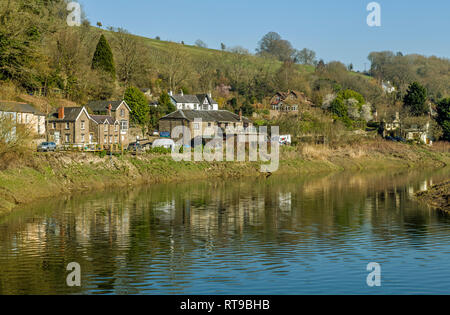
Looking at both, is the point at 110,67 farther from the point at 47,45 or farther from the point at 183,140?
the point at 183,140

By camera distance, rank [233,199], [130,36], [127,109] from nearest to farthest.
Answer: [233,199], [127,109], [130,36]

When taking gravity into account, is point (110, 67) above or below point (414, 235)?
above

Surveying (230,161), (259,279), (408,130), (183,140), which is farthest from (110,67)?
(259,279)

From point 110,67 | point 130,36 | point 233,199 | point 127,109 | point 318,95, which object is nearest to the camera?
point 233,199

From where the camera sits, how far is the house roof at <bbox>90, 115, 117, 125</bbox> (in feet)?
266

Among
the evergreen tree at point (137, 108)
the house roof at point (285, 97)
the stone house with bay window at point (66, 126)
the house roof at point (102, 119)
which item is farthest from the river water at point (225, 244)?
the house roof at point (285, 97)

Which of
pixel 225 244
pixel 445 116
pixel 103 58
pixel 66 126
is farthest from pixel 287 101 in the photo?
pixel 225 244

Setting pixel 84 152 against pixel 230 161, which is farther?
pixel 230 161

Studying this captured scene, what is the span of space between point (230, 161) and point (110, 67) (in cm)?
3654

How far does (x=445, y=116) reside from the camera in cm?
11875

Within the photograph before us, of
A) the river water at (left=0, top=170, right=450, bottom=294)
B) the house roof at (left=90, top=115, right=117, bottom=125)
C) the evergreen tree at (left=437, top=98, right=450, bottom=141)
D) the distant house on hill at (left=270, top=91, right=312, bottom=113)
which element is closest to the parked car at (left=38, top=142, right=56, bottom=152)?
the river water at (left=0, top=170, right=450, bottom=294)

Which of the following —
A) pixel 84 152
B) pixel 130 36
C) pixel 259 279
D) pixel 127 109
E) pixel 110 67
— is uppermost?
pixel 130 36

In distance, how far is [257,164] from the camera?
8325 centimetres

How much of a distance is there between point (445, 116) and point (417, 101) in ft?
31.4
